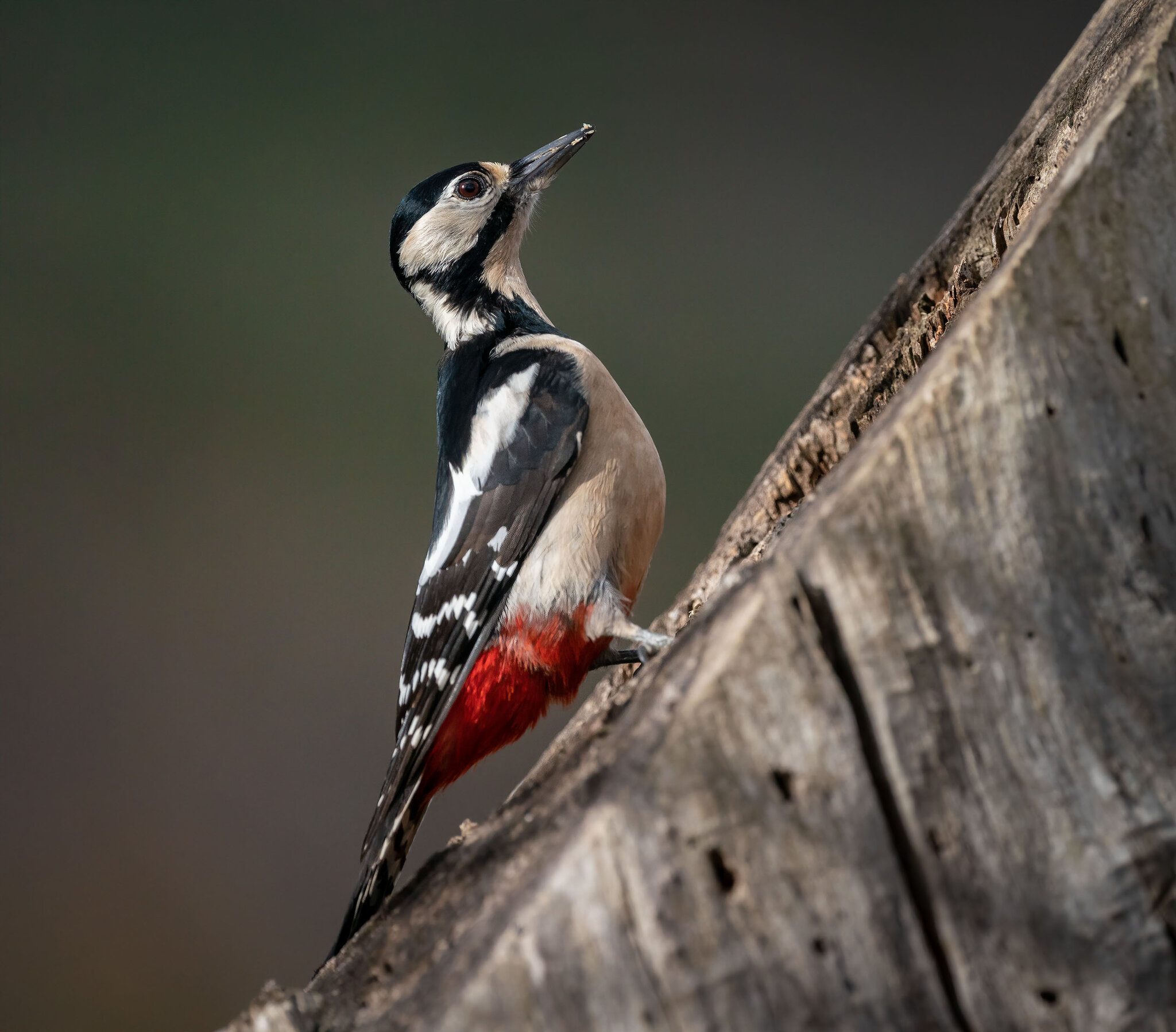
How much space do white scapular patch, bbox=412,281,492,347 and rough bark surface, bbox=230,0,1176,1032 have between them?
1.33 m

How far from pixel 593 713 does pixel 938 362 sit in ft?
2.22

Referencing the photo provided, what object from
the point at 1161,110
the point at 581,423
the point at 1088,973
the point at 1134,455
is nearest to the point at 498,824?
the point at 1088,973

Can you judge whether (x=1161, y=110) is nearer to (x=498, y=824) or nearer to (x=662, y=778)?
(x=662, y=778)

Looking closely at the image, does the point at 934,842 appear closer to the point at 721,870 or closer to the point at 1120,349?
the point at 721,870

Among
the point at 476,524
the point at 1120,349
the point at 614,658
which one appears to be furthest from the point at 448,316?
the point at 1120,349

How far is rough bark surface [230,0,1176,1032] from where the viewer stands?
1.88 feet

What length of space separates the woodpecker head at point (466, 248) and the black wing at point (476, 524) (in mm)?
279

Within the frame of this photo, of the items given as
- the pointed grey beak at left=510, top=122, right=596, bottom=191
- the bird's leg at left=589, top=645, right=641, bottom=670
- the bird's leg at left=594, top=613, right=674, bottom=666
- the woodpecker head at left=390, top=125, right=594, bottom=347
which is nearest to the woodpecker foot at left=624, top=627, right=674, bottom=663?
the bird's leg at left=594, top=613, right=674, bottom=666

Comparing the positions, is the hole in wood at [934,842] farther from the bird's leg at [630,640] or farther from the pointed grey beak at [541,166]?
the pointed grey beak at [541,166]

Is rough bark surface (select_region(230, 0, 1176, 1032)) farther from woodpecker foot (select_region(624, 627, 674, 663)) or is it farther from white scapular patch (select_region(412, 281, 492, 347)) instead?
white scapular patch (select_region(412, 281, 492, 347))

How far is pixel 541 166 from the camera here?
2.11m

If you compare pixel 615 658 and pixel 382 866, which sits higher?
pixel 615 658

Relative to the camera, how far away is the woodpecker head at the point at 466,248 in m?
1.98

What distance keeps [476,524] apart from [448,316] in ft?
1.89
